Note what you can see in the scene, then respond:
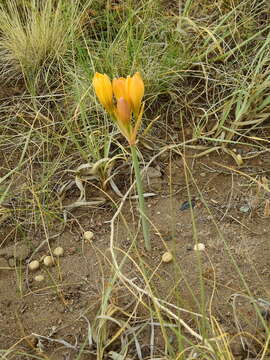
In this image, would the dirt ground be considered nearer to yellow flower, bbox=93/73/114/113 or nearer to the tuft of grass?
yellow flower, bbox=93/73/114/113

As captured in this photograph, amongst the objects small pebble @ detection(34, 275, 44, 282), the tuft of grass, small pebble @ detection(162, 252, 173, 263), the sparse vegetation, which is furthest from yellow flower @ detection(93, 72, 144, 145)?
the tuft of grass

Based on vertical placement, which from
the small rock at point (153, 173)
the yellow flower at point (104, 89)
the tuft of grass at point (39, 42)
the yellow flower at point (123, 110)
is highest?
the yellow flower at point (104, 89)

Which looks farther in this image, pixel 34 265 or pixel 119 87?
pixel 34 265

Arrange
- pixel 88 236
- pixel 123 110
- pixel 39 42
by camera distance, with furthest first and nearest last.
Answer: pixel 39 42
pixel 88 236
pixel 123 110

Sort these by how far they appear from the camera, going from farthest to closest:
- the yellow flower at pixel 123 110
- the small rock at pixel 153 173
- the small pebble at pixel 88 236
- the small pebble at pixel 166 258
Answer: the small rock at pixel 153 173 < the small pebble at pixel 88 236 < the small pebble at pixel 166 258 < the yellow flower at pixel 123 110

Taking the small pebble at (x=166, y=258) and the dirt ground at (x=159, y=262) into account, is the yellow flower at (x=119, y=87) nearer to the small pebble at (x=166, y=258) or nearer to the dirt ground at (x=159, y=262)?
the dirt ground at (x=159, y=262)

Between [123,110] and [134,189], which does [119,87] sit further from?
[134,189]

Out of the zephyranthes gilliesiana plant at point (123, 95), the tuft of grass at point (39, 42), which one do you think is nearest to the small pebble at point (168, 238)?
the zephyranthes gilliesiana plant at point (123, 95)

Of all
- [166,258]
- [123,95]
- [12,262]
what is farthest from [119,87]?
[12,262]

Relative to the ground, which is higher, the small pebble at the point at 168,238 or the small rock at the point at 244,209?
the small rock at the point at 244,209
